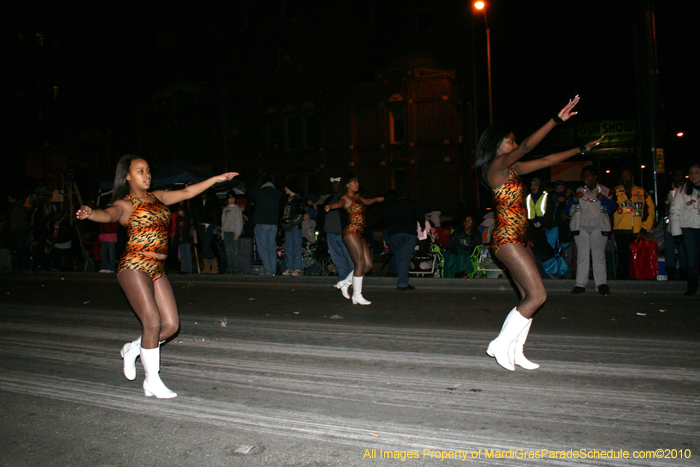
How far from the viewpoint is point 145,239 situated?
470cm

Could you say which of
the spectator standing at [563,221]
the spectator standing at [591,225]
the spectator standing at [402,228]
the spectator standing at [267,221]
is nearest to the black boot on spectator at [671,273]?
the spectator standing at [563,221]

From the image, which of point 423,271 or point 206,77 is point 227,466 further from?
point 206,77

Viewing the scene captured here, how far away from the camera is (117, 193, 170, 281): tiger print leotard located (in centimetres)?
466

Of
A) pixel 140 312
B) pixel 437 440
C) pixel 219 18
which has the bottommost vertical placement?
pixel 437 440

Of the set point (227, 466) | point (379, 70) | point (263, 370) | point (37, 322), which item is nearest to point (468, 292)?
point (263, 370)

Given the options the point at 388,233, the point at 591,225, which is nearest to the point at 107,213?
the point at 388,233

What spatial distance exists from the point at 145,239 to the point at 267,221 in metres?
9.25

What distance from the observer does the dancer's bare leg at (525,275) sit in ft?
16.6

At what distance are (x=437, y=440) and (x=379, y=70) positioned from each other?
97.1 feet

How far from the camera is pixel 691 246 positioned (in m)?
9.41

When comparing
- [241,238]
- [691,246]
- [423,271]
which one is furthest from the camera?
[241,238]

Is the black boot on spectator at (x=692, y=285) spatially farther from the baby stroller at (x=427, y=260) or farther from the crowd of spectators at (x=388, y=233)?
the baby stroller at (x=427, y=260)

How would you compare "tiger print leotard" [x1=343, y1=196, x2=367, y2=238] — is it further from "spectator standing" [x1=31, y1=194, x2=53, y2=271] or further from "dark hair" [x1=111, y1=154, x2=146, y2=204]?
"spectator standing" [x1=31, y1=194, x2=53, y2=271]

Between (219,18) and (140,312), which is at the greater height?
(219,18)
